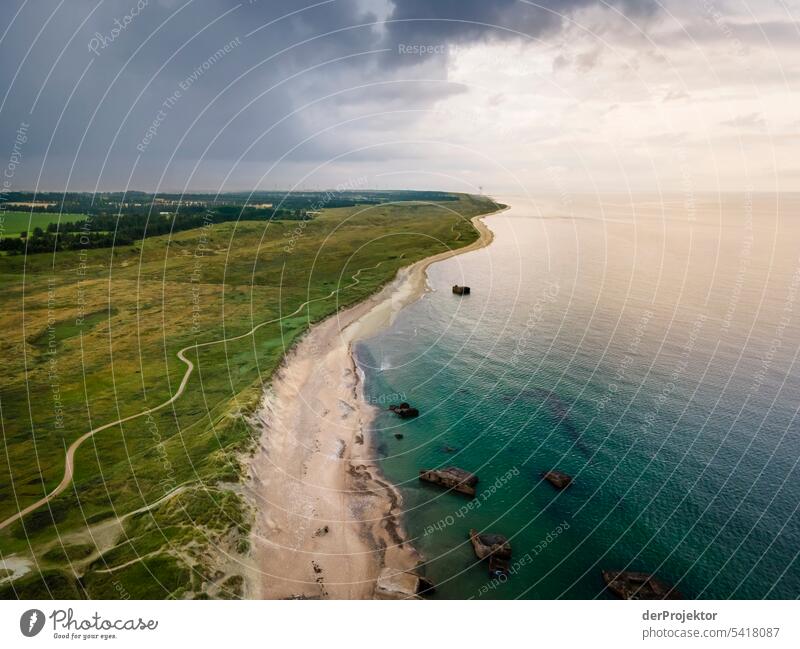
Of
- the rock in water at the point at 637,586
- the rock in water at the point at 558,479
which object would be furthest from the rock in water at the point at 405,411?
the rock in water at the point at 637,586

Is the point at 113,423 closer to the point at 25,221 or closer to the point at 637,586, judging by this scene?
the point at 637,586

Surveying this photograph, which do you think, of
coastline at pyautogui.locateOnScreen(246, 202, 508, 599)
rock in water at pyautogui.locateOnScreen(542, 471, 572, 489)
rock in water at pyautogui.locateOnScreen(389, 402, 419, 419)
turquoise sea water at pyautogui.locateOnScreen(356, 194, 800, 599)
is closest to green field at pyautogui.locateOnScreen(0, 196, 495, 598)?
coastline at pyautogui.locateOnScreen(246, 202, 508, 599)

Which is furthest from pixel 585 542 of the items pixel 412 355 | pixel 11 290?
pixel 11 290

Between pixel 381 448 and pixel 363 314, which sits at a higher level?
pixel 363 314

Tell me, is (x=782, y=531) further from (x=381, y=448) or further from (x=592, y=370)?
(x=381, y=448)

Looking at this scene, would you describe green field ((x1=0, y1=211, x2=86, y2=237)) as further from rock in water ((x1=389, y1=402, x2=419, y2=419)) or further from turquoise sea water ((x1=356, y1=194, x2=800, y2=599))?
rock in water ((x1=389, y1=402, x2=419, y2=419))

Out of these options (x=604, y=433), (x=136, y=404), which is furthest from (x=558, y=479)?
(x=136, y=404)
